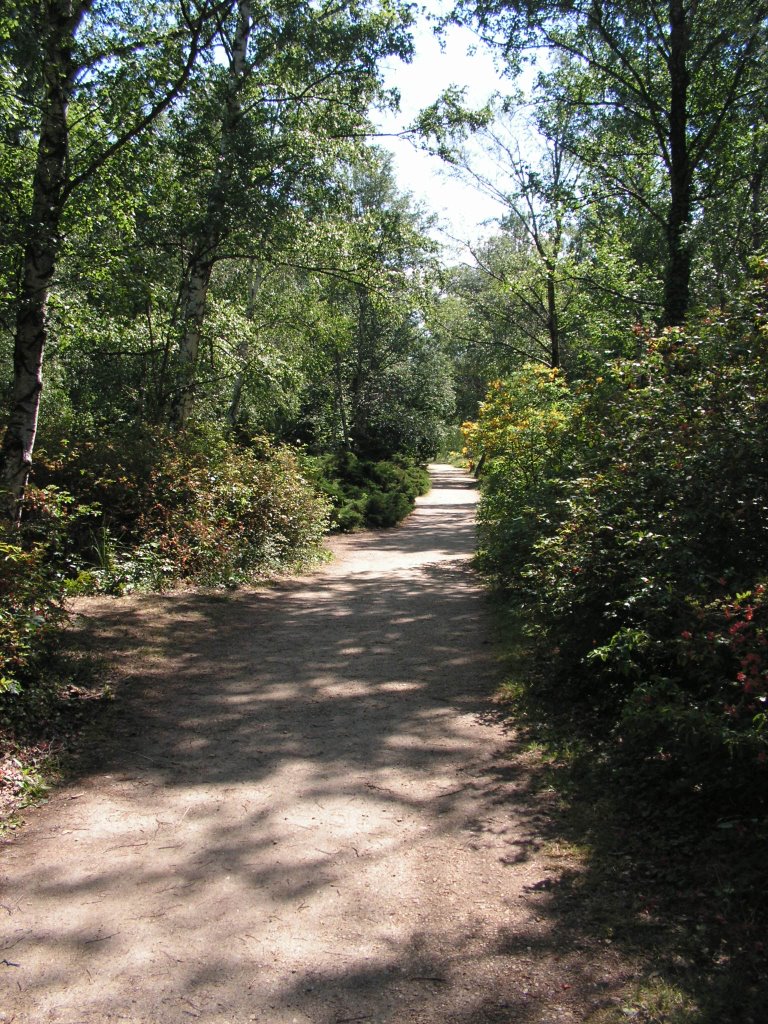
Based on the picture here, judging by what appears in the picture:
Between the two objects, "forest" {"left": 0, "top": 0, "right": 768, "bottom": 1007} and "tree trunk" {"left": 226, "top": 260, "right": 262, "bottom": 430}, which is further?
"tree trunk" {"left": 226, "top": 260, "right": 262, "bottom": 430}

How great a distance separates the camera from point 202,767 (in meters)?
4.75

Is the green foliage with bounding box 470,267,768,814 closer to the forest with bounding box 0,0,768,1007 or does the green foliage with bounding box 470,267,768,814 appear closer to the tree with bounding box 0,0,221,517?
the forest with bounding box 0,0,768,1007

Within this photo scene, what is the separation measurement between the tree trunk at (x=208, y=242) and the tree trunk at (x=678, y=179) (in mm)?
6410

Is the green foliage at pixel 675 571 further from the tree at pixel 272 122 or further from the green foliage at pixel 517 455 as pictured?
the tree at pixel 272 122

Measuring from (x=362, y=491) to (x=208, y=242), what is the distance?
1031 centimetres

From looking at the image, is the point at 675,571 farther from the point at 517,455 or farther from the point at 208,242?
the point at 208,242

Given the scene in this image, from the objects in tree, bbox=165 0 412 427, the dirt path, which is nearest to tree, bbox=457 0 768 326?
tree, bbox=165 0 412 427

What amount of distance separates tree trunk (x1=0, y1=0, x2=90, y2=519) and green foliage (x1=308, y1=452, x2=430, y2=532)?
33.1 ft

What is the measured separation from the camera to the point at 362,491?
20.6 m

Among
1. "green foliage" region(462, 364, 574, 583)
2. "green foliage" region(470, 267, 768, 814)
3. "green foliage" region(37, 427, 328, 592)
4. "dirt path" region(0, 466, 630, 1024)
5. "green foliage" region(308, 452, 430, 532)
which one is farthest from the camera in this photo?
"green foliage" region(308, 452, 430, 532)

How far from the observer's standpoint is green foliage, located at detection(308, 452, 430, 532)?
1856cm

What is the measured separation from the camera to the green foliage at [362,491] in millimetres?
18562

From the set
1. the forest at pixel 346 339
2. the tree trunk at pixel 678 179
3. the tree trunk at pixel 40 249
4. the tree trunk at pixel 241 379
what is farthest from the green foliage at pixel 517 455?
the tree trunk at pixel 241 379

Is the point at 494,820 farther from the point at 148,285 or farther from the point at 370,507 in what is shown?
the point at 370,507
